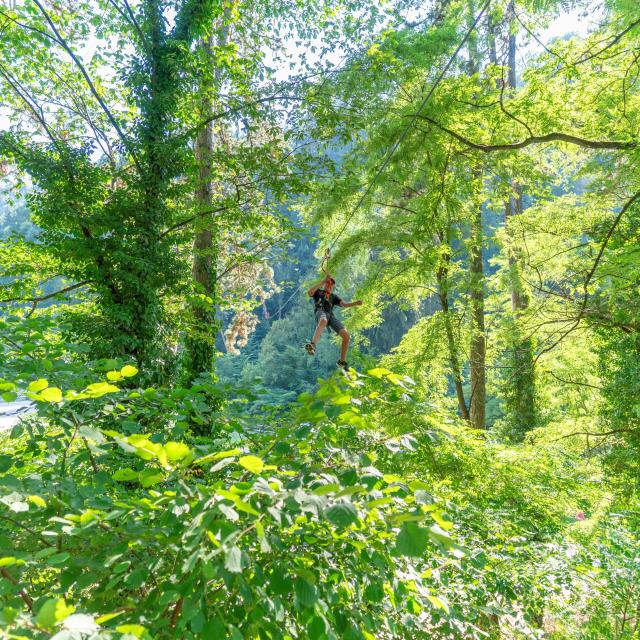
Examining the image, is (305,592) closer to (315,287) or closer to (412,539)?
(412,539)

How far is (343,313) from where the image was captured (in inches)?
377

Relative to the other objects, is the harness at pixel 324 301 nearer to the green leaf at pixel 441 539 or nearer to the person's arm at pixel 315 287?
the person's arm at pixel 315 287

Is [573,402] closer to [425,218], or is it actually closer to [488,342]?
[488,342]

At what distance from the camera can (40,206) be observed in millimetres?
5727

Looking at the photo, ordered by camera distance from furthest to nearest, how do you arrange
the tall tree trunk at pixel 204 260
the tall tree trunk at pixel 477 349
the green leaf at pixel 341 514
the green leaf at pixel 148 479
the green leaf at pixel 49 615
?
the tall tree trunk at pixel 477 349
the tall tree trunk at pixel 204 260
the green leaf at pixel 148 479
the green leaf at pixel 341 514
the green leaf at pixel 49 615

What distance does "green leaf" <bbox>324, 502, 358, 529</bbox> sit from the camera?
0.79 m

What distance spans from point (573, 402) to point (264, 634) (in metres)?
13.1

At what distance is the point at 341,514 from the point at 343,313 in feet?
28.8

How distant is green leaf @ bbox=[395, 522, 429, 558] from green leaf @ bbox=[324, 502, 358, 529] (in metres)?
0.10

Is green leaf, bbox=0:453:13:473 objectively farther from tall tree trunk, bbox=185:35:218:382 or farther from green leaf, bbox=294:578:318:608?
tall tree trunk, bbox=185:35:218:382

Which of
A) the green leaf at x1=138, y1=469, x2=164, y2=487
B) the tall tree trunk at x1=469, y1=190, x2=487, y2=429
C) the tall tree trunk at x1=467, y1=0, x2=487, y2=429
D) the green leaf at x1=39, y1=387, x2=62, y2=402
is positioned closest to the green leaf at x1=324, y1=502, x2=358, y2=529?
the green leaf at x1=138, y1=469, x2=164, y2=487

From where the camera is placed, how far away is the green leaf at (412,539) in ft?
2.58

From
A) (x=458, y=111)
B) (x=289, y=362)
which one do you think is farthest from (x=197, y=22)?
(x=289, y=362)

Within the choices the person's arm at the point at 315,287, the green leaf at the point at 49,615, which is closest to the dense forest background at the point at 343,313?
the green leaf at the point at 49,615
